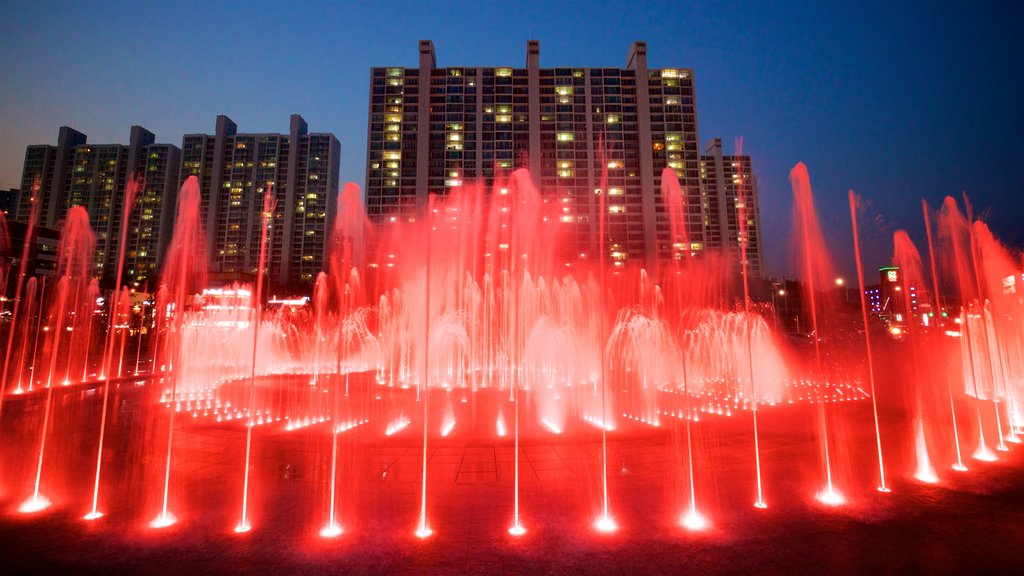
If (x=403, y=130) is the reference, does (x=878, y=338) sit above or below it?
below

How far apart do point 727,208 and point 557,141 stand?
4878 cm

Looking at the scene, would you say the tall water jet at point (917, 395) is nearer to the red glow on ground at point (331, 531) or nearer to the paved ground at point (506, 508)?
the paved ground at point (506, 508)

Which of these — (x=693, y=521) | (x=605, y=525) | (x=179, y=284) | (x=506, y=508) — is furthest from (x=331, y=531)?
(x=179, y=284)

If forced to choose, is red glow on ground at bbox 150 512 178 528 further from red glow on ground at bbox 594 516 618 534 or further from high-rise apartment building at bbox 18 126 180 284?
high-rise apartment building at bbox 18 126 180 284

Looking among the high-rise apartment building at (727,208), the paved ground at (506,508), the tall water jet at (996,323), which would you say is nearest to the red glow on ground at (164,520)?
the paved ground at (506,508)

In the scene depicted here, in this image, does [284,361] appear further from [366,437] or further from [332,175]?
[332,175]

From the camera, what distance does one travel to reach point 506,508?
20.2 feet

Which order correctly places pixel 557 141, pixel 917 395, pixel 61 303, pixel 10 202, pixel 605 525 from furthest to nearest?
pixel 10 202
pixel 557 141
pixel 61 303
pixel 917 395
pixel 605 525

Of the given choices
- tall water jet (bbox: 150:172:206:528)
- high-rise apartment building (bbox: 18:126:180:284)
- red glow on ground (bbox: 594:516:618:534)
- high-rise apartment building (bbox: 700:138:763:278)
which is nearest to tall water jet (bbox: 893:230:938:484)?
red glow on ground (bbox: 594:516:618:534)

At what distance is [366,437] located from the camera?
972 cm

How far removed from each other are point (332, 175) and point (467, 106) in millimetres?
48463

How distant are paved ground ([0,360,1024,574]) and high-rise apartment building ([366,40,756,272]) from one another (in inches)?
2605

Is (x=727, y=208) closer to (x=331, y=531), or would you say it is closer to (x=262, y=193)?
(x=262, y=193)

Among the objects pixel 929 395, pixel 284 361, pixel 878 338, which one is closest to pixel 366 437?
pixel 929 395
